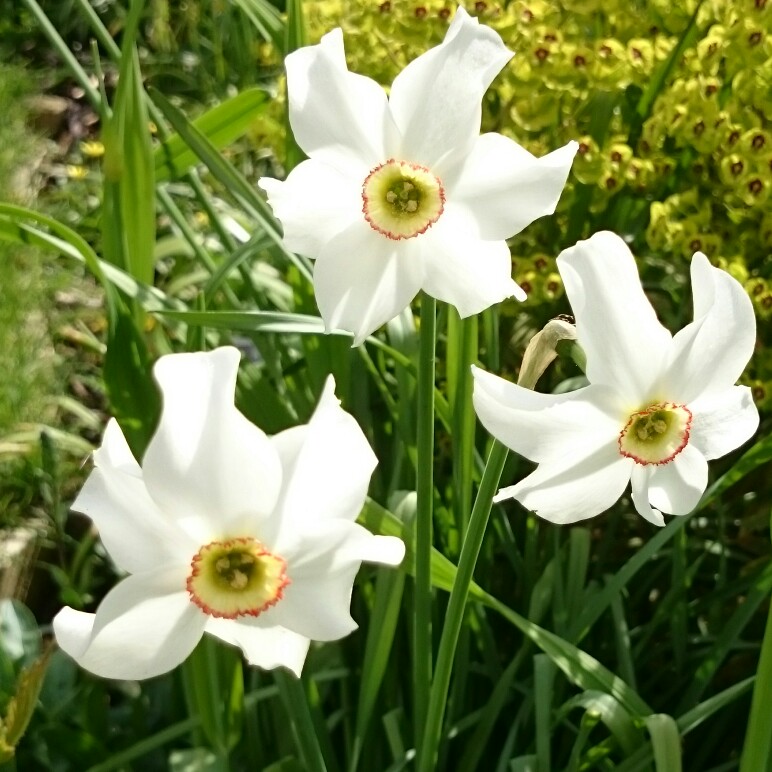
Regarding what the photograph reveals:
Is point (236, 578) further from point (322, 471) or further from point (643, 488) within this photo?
point (643, 488)

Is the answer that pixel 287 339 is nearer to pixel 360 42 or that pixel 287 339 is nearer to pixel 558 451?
pixel 360 42

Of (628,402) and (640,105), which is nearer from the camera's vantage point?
(628,402)

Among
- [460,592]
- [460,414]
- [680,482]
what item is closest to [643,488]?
[680,482]

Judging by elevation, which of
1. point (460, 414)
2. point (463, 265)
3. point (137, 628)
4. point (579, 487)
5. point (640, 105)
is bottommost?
point (137, 628)

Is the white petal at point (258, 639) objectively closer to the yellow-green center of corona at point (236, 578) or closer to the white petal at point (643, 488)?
the yellow-green center of corona at point (236, 578)

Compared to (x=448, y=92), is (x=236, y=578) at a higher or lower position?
lower

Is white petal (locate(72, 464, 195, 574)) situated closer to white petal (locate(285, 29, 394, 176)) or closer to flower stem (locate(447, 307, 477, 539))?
white petal (locate(285, 29, 394, 176))

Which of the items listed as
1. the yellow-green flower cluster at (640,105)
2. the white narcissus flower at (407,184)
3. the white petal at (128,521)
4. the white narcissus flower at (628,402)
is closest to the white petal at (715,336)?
the white narcissus flower at (628,402)
